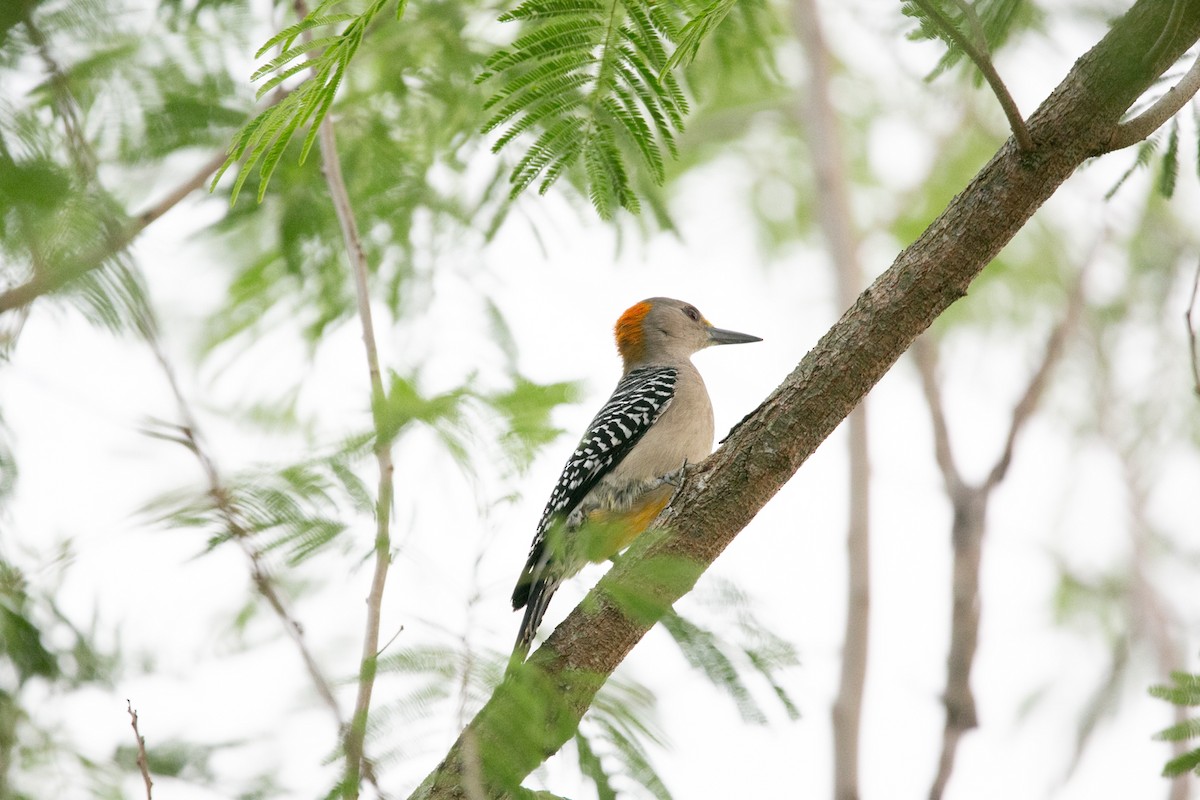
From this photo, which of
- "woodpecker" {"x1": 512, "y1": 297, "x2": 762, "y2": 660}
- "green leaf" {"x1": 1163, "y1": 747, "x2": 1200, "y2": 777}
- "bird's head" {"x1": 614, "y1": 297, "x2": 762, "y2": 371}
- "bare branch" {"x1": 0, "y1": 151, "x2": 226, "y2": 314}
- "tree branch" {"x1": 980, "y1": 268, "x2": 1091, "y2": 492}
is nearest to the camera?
"bare branch" {"x1": 0, "y1": 151, "x2": 226, "y2": 314}

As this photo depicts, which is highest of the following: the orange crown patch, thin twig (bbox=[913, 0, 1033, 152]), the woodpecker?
the orange crown patch

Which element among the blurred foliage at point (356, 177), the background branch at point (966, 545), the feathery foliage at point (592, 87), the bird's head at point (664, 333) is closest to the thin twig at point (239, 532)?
the blurred foliage at point (356, 177)

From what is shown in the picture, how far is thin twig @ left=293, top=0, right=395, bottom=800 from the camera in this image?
9.71 ft

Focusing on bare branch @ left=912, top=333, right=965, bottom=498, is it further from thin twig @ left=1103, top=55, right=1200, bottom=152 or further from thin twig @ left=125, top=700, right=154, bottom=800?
thin twig @ left=125, top=700, right=154, bottom=800

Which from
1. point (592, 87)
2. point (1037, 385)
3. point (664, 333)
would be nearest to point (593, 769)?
point (592, 87)

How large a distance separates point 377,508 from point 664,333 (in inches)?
240

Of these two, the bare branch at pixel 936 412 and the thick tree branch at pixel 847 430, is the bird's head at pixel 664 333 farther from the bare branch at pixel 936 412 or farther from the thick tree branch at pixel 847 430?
the bare branch at pixel 936 412

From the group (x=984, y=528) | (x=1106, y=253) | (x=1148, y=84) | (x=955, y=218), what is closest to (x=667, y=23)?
(x=955, y=218)

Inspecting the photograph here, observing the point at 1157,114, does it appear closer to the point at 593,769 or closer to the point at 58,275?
the point at 593,769

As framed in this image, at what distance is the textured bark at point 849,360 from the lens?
384cm

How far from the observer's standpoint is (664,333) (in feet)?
30.8

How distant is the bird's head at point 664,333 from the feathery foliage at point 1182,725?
18.7ft

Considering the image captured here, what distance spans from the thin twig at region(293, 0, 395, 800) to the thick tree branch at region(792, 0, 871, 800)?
4.16m

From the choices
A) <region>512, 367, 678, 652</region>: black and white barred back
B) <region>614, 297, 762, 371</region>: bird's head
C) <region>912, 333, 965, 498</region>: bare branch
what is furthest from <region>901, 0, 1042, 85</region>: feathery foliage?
<region>614, 297, 762, 371</region>: bird's head
